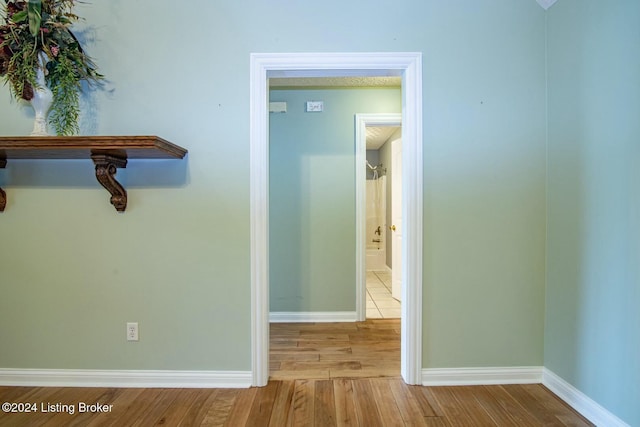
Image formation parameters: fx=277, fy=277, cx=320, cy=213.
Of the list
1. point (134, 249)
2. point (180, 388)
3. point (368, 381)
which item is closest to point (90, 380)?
point (180, 388)

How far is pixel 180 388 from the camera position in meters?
1.66

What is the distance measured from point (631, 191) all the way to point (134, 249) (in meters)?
2.56

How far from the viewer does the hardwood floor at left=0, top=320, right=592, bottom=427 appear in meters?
1.39

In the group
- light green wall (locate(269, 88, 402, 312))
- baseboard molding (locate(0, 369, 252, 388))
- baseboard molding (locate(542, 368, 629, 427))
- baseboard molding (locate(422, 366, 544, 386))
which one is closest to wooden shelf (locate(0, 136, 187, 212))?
baseboard molding (locate(0, 369, 252, 388))

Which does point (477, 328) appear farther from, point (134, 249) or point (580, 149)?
point (134, 249)

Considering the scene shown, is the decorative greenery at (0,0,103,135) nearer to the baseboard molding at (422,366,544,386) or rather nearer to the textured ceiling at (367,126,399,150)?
the baseboard molding at (422,366,544,386)

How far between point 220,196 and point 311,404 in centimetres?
129

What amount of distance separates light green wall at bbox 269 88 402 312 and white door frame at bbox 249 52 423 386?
1041 millimetres

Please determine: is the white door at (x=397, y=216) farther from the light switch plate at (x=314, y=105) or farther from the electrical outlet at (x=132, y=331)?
the electrical outlet at (x=132, y=331)

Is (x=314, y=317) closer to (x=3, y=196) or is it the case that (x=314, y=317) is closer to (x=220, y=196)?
(x=220, y=196)

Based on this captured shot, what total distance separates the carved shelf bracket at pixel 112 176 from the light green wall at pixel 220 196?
6 centimetres

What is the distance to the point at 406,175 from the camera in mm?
1679

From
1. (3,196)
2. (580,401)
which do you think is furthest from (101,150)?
(580,401)

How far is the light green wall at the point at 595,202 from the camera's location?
1229mm
